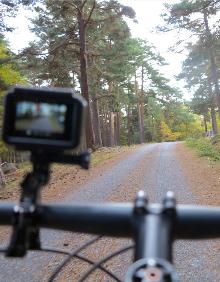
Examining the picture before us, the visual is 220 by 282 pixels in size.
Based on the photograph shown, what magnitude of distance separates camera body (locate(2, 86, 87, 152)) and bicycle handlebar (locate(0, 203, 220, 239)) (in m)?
0.15

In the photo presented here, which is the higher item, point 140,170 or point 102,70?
point 102,70

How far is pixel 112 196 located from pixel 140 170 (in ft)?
16.7

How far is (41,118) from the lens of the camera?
90 centimetres

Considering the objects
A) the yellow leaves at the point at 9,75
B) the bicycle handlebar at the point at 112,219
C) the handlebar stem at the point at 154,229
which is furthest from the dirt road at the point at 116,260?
the yellow leaves at the point at 9,75

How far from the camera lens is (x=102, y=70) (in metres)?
27.2

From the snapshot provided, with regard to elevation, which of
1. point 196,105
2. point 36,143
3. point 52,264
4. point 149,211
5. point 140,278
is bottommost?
point 52,264

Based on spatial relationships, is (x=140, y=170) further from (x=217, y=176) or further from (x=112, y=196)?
(x=112, y=196)

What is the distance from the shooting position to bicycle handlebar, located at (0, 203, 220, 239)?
35.5 inches

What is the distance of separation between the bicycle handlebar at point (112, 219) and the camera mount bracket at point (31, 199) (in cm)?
2

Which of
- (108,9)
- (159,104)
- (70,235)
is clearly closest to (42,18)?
(108,9)

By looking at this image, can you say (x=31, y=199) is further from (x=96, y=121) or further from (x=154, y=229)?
(x=96, y=121)

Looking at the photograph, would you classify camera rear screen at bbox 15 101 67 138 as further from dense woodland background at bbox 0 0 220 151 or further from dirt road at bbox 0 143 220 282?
dense woodland background at bbox 0 0 220 151


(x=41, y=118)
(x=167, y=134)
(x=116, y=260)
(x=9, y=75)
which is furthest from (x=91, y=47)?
(x=167, y=134)

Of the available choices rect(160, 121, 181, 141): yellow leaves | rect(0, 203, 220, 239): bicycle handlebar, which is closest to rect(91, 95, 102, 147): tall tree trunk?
rect(0, 203, 220, 239): bicycle handlebar
